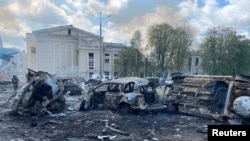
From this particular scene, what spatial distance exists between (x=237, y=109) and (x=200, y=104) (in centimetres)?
190

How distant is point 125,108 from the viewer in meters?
9.80

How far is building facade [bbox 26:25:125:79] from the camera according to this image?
42.3 metres

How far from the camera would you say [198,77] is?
33.1 feet

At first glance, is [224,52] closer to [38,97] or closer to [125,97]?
[125,97]

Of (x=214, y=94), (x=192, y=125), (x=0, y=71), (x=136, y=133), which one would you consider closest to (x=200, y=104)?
(x=214, y=94)

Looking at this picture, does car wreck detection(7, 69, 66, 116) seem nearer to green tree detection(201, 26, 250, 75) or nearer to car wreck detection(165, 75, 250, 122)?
car wreck detection(165, 75, 250, 122)

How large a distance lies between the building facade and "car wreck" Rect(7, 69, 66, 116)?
1229 inches

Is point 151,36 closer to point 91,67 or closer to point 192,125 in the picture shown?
point 91,67

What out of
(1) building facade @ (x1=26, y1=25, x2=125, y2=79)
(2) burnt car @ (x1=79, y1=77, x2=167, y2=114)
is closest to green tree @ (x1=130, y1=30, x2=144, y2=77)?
(1) building facade @ (x1=26, y1=25, x2=125, y2=79)

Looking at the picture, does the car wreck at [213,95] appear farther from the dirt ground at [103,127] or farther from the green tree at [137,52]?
the green tree at [137,52]

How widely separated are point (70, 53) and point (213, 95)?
37380mm

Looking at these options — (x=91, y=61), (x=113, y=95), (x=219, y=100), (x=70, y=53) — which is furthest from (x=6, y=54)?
(x=219, y=100)

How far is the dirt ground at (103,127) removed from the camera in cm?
674

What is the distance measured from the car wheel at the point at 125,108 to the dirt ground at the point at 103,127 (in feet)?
1.03
